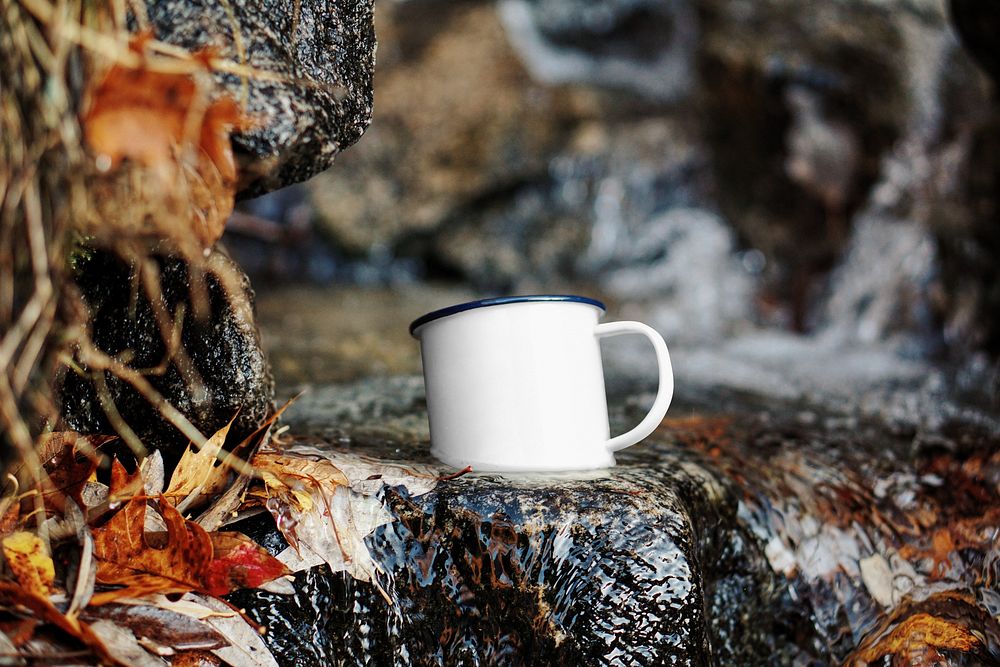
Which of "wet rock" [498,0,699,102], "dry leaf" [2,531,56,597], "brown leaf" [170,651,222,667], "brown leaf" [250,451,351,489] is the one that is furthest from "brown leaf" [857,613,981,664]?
"wet rock" [498,0,699,102]

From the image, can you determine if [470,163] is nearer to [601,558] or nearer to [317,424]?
[317,424]

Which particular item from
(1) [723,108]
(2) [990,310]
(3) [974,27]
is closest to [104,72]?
(3) [974,27]

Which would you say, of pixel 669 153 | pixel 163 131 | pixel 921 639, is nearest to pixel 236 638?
pixel 163 131

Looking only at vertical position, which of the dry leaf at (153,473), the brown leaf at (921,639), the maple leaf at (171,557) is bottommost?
the brown leaf at (921,639)

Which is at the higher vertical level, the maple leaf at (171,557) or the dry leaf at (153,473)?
the dry leaf at (153,473)

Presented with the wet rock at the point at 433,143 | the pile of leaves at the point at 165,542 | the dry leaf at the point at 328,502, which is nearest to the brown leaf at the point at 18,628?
the pile of leaves at the point at 165,542

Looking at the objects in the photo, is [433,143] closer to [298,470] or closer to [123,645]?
[298,470]

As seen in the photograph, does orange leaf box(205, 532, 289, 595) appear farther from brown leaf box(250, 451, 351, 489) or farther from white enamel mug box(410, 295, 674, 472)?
white enamel mug box(410, 295, 674, 472)

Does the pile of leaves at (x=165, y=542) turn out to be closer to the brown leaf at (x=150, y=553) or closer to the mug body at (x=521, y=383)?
the brown leaf at (x=150, y=553)
